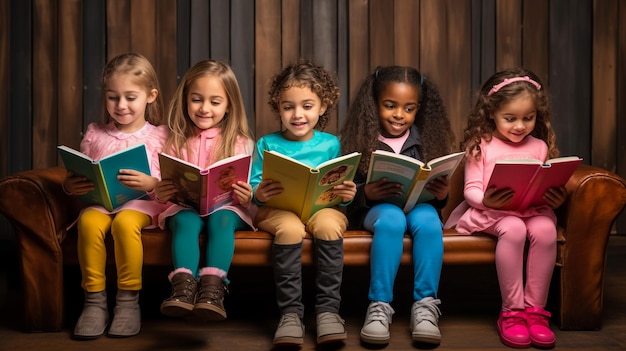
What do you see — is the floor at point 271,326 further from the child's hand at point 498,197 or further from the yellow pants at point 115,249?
the child's hand at point 498,197

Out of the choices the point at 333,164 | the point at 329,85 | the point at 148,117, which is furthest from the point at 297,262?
the point at 148,117

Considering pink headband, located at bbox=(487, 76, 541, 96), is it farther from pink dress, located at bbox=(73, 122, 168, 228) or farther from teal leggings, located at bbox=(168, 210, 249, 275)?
pink dress, located at bbox=(73, 122, 168, 228)

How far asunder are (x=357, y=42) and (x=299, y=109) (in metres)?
1.06

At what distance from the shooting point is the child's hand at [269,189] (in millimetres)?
2413

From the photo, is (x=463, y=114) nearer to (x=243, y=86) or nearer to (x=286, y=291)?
(x=243, y=86)

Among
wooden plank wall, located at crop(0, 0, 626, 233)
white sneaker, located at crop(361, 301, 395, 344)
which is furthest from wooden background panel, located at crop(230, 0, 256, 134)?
white sneaker, located at crop(361, 301, 395, 344)

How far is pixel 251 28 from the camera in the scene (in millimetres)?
3521

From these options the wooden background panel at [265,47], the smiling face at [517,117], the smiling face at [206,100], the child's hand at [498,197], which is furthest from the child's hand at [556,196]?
the wooden background panel at [265,47]

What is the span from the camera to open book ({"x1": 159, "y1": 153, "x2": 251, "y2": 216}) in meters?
2.29

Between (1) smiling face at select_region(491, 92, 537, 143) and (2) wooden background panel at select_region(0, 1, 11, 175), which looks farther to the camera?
(2) wooden background panel at select_region(0, 1, 11, 175)

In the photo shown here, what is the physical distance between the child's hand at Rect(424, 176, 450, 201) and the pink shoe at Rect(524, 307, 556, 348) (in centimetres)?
49

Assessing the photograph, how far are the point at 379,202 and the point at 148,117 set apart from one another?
3.16 feet

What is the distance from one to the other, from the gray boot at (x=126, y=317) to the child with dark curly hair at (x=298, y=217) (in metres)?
0.49

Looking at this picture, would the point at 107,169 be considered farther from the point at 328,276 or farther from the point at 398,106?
the point at 398,106
